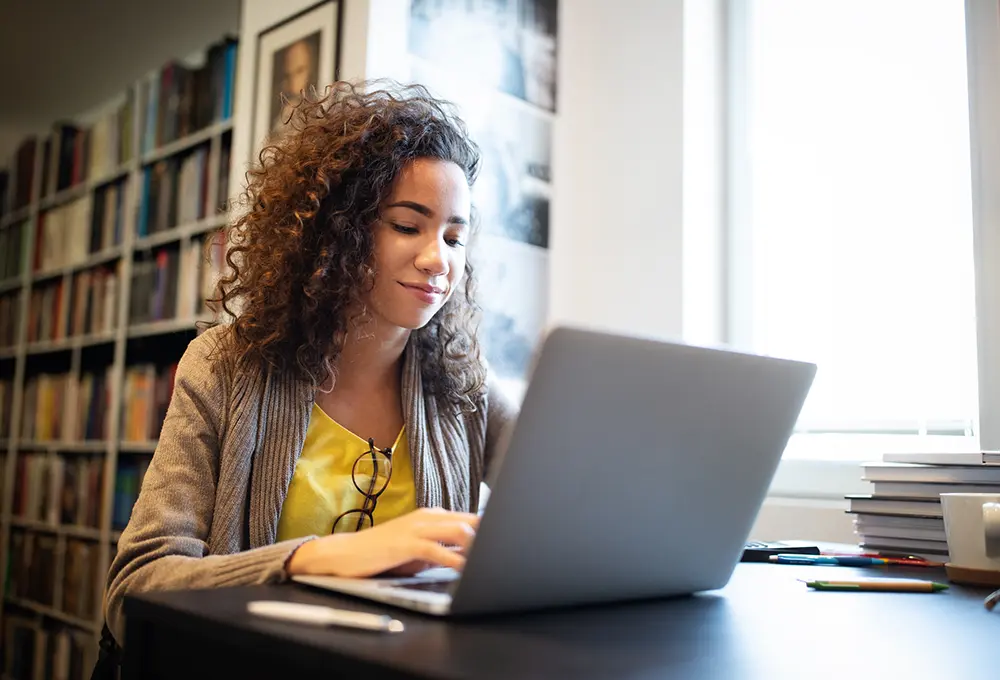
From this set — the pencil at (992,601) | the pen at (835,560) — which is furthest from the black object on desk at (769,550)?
the pencil at (992,601)

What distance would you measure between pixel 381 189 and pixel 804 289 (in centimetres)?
131

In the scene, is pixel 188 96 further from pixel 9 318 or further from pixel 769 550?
pixel 769 550

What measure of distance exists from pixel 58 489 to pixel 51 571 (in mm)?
284

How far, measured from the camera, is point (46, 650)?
2967mm

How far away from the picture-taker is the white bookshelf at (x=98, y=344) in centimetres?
266

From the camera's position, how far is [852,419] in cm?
204

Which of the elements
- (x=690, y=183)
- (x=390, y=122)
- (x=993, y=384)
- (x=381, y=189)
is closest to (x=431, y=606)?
(x=381, y=189)

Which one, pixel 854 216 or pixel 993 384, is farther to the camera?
pixel 854 216

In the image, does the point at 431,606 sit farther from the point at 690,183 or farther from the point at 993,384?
the point at 690,183

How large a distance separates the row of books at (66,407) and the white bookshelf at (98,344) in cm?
2

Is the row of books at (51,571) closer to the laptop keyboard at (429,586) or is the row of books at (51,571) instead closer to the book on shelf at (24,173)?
the book on shelf at (24,173)

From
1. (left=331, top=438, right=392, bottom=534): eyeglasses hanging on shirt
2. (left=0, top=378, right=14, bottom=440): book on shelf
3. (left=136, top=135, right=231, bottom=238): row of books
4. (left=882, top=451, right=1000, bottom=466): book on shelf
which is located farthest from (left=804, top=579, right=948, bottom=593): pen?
(left=0, top=378, right=14, bottom=440): book on shelf

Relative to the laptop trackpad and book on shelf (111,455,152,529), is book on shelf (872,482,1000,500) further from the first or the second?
book on shelf (111,455,152,529)

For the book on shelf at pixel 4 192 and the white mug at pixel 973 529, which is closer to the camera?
the white mug at pixel 973 529
